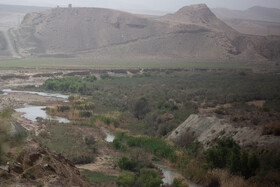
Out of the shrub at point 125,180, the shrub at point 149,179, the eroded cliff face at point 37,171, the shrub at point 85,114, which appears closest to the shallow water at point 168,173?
the shrub at point 149,179

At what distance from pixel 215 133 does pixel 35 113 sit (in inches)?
829

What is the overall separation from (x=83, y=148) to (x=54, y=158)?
1114 cm

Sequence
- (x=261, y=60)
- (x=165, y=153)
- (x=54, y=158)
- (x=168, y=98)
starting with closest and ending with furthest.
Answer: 1. (x=54, y=158)
2. (x=165, y=153)
3. (x=168, y=98)
4. (x=261, y=60)

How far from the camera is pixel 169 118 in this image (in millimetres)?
34781

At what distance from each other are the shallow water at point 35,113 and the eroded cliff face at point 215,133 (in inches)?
517

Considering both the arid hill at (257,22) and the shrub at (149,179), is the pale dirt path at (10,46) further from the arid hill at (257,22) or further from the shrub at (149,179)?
the shrub at (149,179)

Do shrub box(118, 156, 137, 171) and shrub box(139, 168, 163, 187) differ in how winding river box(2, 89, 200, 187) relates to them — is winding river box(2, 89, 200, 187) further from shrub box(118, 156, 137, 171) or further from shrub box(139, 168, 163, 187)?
shrub box(118, 156, 137, 171)

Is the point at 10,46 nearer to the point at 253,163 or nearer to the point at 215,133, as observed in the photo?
the point at 215,133

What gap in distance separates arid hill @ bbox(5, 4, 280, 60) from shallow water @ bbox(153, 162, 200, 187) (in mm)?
93902

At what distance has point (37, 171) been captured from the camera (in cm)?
1253

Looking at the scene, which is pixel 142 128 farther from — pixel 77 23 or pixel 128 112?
pixel 77 23

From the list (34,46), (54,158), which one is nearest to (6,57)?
(34,46)

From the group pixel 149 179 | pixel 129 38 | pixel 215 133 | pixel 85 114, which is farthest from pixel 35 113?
pixel 129 38

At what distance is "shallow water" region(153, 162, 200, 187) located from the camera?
19.2 meters
